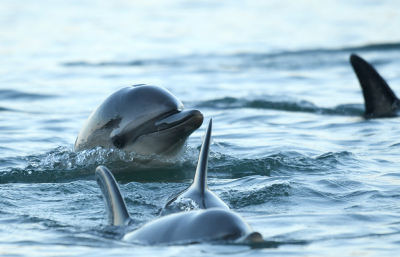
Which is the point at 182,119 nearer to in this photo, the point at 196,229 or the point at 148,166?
the point at 148,166

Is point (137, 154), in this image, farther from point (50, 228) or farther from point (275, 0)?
point (275, 0)

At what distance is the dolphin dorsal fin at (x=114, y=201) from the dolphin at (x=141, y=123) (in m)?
2.18

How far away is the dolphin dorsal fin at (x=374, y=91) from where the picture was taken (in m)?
12.1

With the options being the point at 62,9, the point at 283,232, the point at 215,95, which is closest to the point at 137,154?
the point at 283,232

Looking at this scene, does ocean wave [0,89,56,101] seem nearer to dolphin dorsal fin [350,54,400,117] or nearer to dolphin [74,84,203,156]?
dolphin dorsal fin [350,54,400,117]

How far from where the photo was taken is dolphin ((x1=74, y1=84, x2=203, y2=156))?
7.57 meters

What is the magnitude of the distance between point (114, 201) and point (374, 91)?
793 cm

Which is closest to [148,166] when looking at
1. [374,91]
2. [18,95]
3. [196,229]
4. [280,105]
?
[196,229]

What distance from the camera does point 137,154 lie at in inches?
308

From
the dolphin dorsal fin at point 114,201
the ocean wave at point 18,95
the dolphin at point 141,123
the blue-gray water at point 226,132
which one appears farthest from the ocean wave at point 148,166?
the ocean wave at point 18,95

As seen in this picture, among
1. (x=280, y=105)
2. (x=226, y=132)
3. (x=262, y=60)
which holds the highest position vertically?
(x=262, y=60)

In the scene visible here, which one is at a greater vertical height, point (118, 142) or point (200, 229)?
point (118, 142)

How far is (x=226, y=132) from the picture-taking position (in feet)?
37.8

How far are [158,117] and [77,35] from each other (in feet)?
72.5
